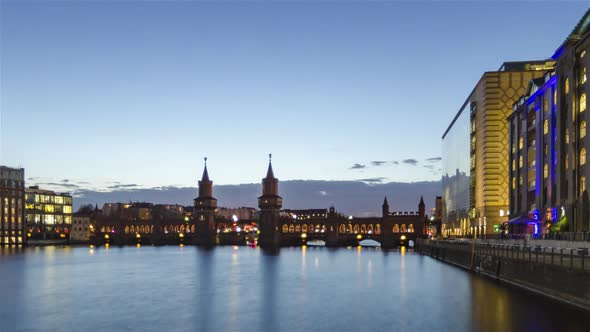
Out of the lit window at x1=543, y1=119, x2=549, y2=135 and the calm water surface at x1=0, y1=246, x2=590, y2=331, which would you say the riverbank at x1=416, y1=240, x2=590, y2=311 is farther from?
the lit window at x1=543, y1=119, x2=549, y2=135

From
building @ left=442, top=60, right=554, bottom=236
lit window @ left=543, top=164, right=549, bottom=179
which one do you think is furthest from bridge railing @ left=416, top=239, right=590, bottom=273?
building @ left=442, top=60, right=554, bottom=236

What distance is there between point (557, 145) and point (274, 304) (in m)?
46.6

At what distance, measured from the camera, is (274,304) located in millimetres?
54312

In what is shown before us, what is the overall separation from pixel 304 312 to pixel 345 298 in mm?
9729

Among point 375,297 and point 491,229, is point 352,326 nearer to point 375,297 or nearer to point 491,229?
point 375,297

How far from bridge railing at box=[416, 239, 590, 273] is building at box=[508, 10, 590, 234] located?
10.0 meters

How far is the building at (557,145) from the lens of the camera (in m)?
71.9


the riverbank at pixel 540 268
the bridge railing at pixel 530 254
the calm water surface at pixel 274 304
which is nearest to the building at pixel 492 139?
the bridge railing at pixel 530 254

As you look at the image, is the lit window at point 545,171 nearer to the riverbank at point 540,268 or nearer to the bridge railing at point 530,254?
the bridge railing at point 530,254

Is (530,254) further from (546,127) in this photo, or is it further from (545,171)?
(546,127)

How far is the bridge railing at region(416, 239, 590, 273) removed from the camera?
134ft

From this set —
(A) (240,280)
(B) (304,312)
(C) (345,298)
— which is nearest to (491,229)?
(A) (240,280)

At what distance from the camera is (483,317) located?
43.9 metres

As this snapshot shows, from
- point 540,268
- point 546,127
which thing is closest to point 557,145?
point 546,127
